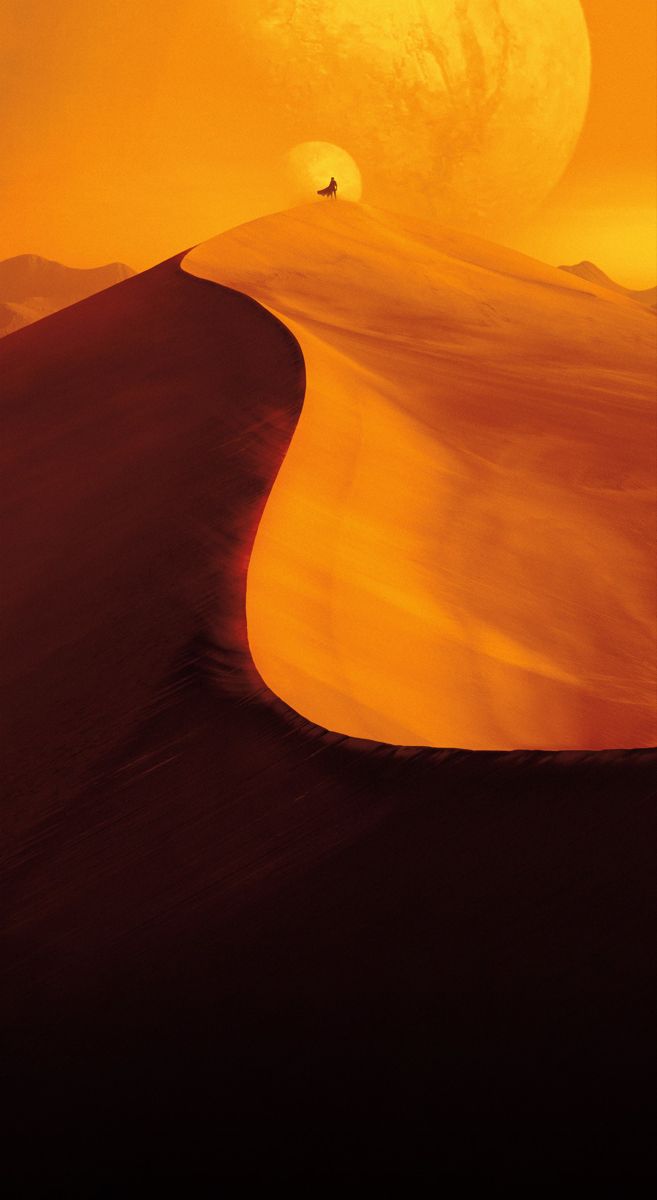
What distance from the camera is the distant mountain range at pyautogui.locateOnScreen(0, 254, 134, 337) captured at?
2516 centimetres

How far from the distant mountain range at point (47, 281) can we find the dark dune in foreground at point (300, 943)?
2518cm

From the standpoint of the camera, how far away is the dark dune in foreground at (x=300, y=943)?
35.4 inches

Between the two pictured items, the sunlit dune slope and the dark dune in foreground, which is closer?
the dark dune in foreground

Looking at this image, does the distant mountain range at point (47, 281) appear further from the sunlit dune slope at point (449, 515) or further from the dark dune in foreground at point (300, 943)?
the dark dune in foreground at point (300, 943)

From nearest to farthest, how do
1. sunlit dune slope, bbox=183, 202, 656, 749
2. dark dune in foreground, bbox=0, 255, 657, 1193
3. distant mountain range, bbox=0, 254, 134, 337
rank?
dark dune in foreground, bbox=0, 255, 657, 1193, sunlit dune slope, bbox=183, 202, 656, 749, distant mountain range, bbox=0, 254, 134, 337

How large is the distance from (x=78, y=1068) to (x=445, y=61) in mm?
11180

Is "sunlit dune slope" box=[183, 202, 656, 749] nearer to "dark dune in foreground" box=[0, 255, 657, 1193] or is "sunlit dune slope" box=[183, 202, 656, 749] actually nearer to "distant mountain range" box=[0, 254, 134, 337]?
"dark dune in foreground" box=[0, 255, 657, 1193]

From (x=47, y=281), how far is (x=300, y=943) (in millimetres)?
26740

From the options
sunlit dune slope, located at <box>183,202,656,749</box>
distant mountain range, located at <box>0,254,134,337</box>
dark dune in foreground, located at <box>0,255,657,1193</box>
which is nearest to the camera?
dark dune in foreground, located at <box>0,255,657,1193</box>

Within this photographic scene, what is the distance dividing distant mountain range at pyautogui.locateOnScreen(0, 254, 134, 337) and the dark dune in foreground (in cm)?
2518

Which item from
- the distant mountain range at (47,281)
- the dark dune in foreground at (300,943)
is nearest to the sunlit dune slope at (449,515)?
the dark dune in foreground at (300,943)

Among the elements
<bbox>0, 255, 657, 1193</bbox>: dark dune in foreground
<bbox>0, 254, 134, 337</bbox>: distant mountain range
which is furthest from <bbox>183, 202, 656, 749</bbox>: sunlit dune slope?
<bbox>0, 254, 134, 337</bbox>: distant mountain range

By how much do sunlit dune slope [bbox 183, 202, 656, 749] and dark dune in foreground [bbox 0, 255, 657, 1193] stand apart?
159 millimetres

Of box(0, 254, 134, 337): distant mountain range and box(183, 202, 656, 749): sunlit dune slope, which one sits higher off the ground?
box(0, 254, 134, 337): distant mountain range
